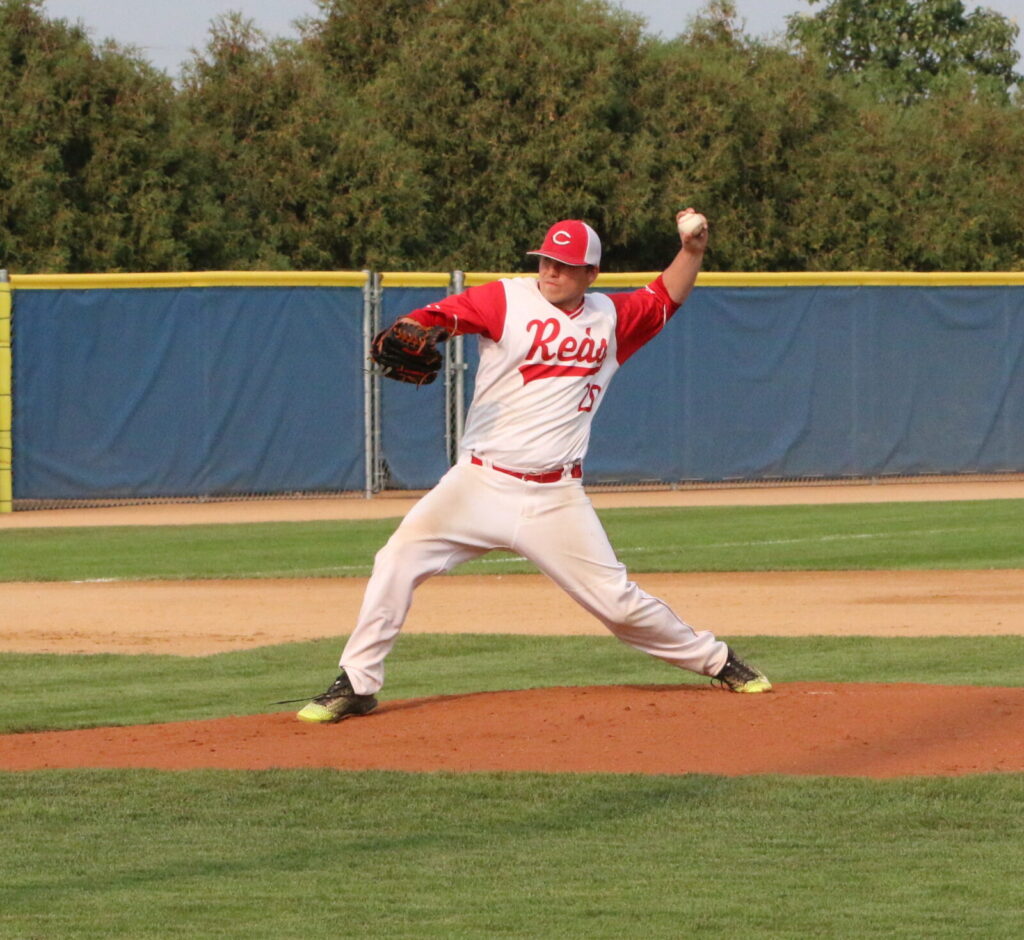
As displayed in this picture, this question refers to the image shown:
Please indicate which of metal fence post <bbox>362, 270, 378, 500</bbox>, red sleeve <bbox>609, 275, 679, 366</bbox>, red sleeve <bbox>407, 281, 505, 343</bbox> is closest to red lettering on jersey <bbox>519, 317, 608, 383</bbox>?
red sleeve <bbox>407, 281, 505, 343</bbox>

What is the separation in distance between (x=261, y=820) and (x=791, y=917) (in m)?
1.71

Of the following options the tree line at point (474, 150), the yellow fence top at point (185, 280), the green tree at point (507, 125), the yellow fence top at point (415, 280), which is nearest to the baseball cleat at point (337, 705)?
the yellow fence top at point (185, 280)

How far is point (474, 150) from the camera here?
87.4ft

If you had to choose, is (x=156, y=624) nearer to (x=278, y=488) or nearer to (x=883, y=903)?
(x=883, y=903)

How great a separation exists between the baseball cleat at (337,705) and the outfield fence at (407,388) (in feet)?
39.3

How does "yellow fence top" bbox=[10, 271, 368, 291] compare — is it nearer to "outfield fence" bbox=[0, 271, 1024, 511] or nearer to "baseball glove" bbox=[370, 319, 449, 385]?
"outfield fence" bbox=[0, 271, 1024, 511]

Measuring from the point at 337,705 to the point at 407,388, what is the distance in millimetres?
12553

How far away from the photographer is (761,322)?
2028cm

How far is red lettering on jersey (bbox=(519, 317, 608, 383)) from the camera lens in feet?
20.5

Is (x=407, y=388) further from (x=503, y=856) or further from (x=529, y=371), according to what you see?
(x=503, y=856)

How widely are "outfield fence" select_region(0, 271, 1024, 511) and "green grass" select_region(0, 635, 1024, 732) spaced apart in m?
9.29

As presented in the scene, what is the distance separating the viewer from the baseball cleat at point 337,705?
21.6ft

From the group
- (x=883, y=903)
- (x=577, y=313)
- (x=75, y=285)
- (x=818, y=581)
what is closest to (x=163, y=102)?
(x=75, y=285)

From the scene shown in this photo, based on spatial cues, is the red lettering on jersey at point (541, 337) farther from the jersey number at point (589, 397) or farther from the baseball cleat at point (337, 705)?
the baseball cleat at point (337, 705)
